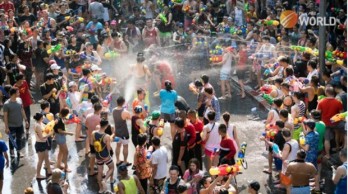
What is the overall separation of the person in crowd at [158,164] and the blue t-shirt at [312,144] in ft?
8.54

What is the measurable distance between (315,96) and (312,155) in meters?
2.64

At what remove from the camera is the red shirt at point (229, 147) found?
13.3 meters

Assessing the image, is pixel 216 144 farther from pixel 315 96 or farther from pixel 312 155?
pixel 315 96

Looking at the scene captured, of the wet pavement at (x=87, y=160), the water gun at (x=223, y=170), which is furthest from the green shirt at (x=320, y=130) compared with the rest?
the water gun at (x=223, y=170)

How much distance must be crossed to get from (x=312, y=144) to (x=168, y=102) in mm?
3785

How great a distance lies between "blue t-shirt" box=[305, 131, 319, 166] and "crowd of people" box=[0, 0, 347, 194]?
0.02 m

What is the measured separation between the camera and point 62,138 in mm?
14391

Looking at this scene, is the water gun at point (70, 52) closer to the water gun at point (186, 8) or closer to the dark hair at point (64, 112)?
Result: the dark hair at point (64, 112)

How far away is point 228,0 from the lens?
27250 millimetres

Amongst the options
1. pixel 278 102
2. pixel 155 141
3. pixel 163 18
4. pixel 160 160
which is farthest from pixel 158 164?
pixel 163 18

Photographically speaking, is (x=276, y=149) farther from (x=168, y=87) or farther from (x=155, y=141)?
(x=168, y=87)

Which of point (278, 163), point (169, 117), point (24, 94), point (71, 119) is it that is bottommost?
point (278, 163)

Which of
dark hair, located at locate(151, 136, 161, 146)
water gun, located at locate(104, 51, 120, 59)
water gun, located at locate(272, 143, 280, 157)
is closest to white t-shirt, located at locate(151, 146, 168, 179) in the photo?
dark hair, located at locate(151, 136, 161, 146)

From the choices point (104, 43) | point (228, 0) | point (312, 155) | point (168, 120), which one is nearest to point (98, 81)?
point (168, 120)
